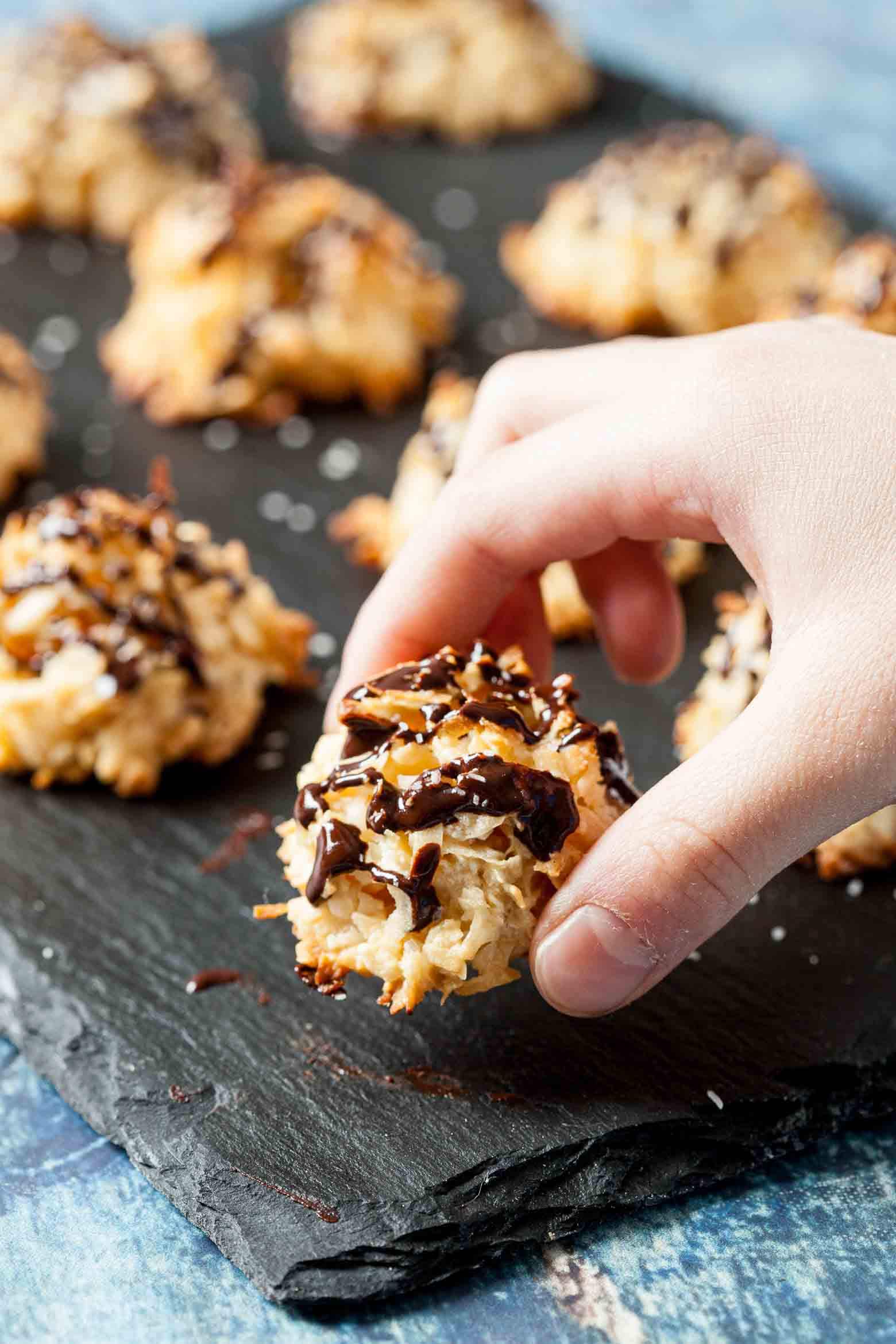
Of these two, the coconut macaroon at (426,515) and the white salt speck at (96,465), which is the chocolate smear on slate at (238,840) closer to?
the coconut macaroon at (426,515)

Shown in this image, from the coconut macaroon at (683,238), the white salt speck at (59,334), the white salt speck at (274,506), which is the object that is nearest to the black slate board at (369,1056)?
the white salt speck at (274,506)

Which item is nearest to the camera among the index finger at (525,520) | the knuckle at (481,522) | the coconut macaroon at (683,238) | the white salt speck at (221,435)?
the index finger at (525,520)

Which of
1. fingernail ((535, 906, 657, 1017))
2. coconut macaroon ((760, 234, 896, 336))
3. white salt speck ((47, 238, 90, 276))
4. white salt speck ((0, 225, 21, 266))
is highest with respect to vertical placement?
coconut macaroon ((760, 234, 896, 336))

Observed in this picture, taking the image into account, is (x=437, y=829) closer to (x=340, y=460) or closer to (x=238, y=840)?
(x=238, y=840)

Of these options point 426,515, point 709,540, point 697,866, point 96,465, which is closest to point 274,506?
point 96,465

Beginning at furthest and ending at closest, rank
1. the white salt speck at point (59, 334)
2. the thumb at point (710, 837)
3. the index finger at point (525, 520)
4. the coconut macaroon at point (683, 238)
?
the white salt speck at point (59, 334), the coconut macaroon at point (683, 238), the index finger at point (525, 520), the thumb at point (710, 837)

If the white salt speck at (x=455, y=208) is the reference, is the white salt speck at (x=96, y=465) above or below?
below

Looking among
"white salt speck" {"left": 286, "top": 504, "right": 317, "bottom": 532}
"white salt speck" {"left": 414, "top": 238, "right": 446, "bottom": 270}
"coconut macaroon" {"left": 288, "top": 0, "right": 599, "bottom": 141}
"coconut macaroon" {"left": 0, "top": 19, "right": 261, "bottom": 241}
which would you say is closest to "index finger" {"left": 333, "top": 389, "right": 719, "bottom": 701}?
"white salt speck" {"left": 286, "top": 504, "right": 317, "bottom": 532}

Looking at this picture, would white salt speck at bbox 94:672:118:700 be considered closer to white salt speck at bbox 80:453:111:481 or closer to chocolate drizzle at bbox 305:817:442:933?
chocolate drizzle at bbox 305:817:442:933
